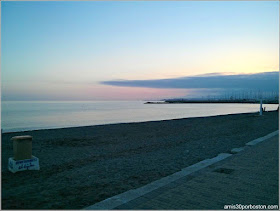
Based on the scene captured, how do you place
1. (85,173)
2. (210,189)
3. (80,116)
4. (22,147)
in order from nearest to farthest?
(210,189) < (22,147) < (85,173) < (80,116)

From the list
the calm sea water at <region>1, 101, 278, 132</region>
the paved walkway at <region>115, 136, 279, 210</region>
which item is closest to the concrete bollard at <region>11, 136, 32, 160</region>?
the paved walkway at <region>115, 136, 279, 210</region>

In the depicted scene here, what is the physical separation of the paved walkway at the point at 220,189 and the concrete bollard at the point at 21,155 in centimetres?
326

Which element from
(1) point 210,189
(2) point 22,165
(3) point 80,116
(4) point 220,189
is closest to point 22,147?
(2) point 22,165

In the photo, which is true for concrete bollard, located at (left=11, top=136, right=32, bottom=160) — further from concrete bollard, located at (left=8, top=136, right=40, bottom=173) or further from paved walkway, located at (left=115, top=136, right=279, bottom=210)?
paved walkway, located at (left=115, top=136, right=279, bottom=210)

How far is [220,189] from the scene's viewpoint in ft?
15.8

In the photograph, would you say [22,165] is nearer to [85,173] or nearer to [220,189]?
[85,173]

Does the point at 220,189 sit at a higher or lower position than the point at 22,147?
lower

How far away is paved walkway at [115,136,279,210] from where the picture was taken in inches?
163

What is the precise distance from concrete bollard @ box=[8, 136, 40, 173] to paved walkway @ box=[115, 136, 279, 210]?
3.26 meters

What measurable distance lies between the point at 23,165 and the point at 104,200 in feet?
9.51

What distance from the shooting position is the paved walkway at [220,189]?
414cm

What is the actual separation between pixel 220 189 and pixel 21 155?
4508 mm

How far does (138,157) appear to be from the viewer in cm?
846

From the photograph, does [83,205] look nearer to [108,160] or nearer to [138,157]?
[108,160]
